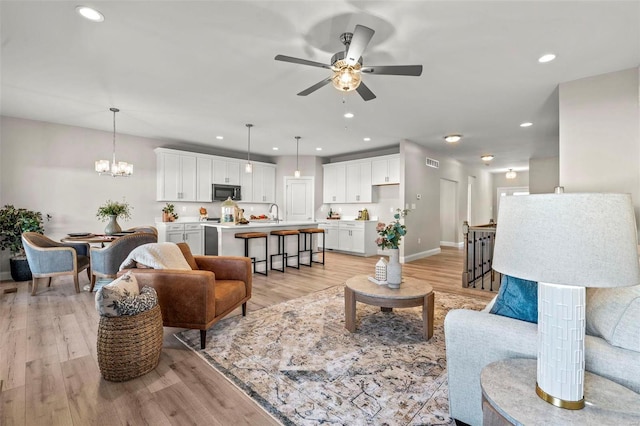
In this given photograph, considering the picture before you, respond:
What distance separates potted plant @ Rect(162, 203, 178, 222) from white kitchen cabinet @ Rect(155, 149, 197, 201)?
6.9 inches

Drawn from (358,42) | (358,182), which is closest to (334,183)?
(358,182)

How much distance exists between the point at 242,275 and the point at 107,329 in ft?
4.12

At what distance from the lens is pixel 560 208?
0.86 metres

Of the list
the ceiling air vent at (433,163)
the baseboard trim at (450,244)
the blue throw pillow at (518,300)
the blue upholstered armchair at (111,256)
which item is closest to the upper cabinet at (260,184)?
the blue upholstered armchair at (111,256)

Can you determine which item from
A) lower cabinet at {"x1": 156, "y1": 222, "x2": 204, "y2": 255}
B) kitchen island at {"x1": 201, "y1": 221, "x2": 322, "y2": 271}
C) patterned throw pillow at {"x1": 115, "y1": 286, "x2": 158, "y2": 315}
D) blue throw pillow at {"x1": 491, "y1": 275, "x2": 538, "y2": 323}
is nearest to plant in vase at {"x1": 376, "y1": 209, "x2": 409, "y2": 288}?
blue throw pillow at {"x1": 491, "y1": 275, "x2": 538, "y2": 323}

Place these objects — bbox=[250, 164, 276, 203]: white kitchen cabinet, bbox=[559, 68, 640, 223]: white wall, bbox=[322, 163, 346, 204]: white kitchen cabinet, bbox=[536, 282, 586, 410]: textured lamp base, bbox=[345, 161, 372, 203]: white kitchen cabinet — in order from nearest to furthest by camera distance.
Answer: bbox=[536, 282, 586, 410]: textured lamp base → bbox=[559, 68, 640, 223]: white wall → bbox=[345, 161, 372, 203]: white kitchen cabinet → bbox=[250, 164, 276, 203]: white kitchen cabinet → bbox=[322, 163, 346, 204]: white kitchen cabinet

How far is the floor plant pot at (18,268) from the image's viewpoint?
4379mm

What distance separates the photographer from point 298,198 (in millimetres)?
8203

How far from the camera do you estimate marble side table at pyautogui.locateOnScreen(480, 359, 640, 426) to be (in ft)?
2.87

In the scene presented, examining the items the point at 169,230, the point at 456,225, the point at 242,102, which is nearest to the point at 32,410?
the point at 242,102

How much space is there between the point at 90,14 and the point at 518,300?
11.5 feet

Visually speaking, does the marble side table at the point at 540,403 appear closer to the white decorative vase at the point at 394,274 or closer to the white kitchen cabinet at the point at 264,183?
the white decorative vase at the point at 394,274

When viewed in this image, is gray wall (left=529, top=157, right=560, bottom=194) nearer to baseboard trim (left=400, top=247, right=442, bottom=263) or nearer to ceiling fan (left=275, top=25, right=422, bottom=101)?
baseboard trim (left=400, top=247, right=442, bottom=263)

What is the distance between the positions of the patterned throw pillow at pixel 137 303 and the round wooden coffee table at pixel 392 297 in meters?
1.64
